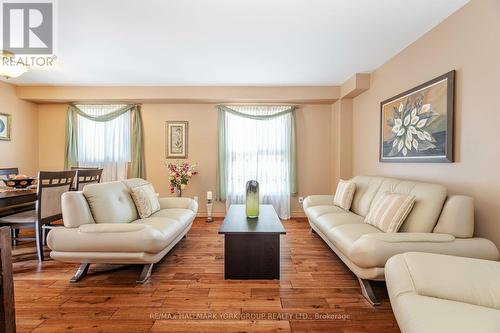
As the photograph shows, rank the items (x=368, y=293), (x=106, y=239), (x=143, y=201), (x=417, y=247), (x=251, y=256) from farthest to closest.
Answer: (x=143, y=201), (x=251, y=256), (x=106, y=239), (x=368, y=293), (x=417, y=247)

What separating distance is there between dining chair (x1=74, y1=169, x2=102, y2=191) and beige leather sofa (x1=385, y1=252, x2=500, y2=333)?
146 inches

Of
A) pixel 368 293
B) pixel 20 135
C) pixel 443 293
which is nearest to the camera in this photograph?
pixel 443 293

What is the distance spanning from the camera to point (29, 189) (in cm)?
292

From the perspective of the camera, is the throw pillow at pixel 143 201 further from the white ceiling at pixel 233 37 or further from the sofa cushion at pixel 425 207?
the sofa cushion at pixel 425 207

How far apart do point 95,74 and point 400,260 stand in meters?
4.50

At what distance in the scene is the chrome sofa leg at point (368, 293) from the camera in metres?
1.96

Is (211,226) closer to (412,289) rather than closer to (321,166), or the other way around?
(321,166)

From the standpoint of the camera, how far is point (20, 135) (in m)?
4.41

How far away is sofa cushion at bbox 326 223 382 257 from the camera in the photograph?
7.02 ft

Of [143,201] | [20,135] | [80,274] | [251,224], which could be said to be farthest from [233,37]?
[20,135]

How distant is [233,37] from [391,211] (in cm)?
239

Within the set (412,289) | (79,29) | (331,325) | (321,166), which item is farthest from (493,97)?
(79,29)
